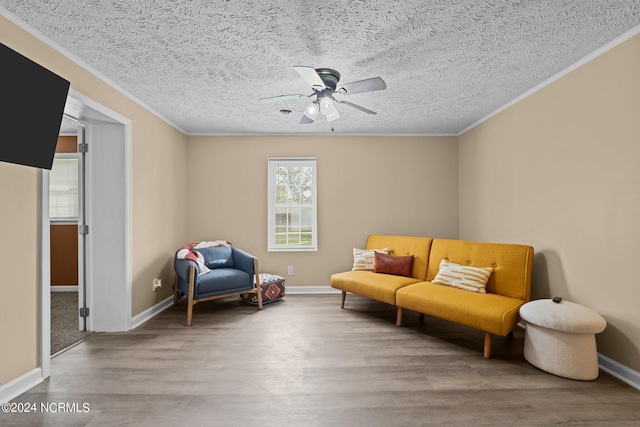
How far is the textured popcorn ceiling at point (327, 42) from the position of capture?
5.91ft

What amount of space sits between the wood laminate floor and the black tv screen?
1589 mm

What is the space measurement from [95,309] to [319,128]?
134 inches

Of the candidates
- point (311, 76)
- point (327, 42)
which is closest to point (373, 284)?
point (311, 76)

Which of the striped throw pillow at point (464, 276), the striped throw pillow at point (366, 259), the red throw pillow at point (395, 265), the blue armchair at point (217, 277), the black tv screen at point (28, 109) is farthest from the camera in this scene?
the striped throw pillow at point (366, 259)

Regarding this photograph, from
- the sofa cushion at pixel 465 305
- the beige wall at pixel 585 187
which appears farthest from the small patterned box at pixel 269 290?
the beige wall at pixel 585 187

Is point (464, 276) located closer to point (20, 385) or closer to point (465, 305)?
point (465, 305)

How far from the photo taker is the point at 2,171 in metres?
1.88

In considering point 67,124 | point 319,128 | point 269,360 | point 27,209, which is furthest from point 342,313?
point 67,124

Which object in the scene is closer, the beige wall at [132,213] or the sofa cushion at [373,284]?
the beige wall at [132,213]

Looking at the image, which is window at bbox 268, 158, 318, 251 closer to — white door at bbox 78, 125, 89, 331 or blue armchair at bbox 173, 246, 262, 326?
blue armchair at bbox 173, 246, 262, 326

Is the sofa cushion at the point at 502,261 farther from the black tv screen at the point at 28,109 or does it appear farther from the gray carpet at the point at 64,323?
the gray carpet at the point at 64,323

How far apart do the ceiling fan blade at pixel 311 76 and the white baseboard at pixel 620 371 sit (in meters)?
3.07

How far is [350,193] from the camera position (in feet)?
14.9

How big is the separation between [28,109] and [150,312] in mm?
2514
